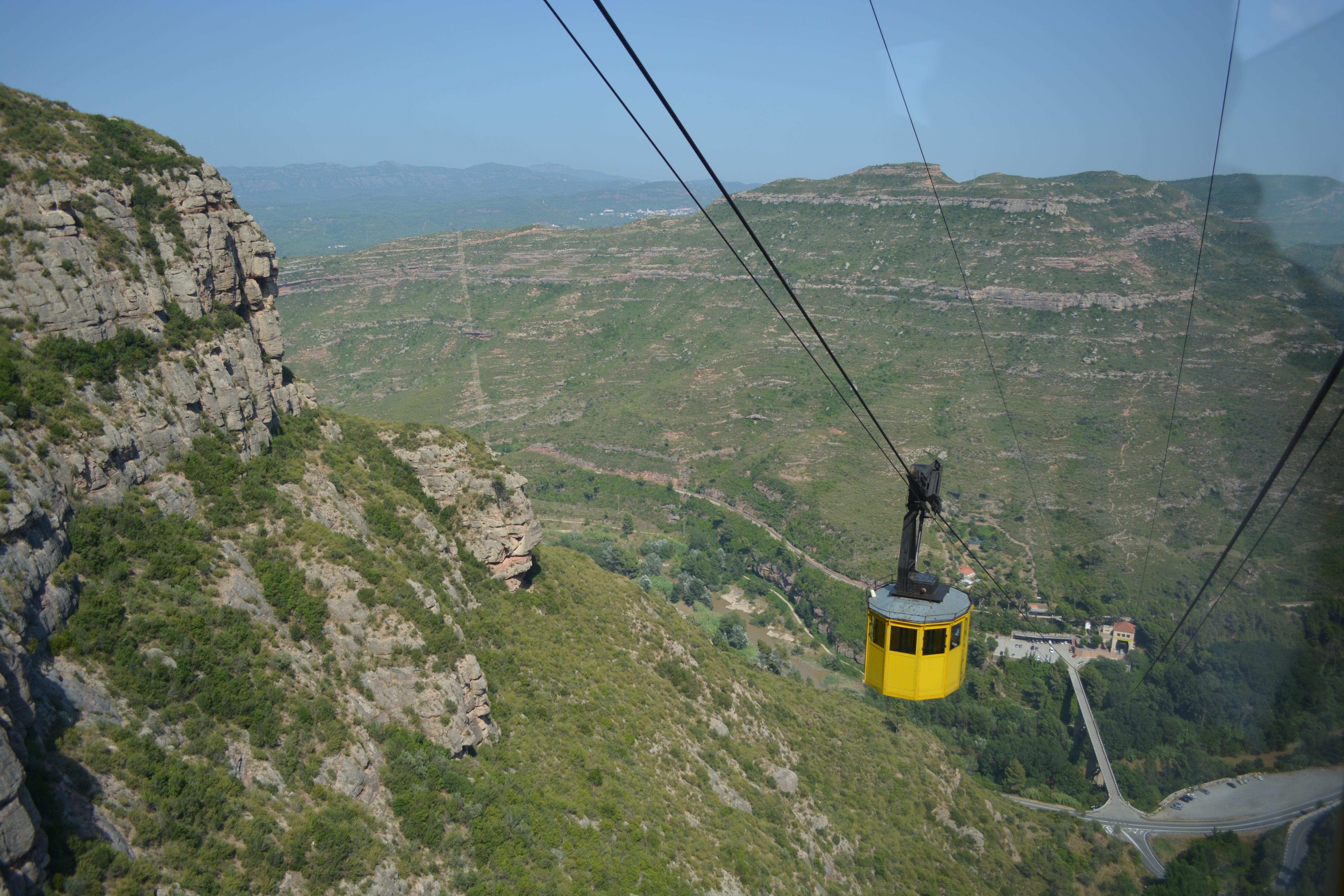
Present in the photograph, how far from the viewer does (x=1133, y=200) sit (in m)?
139

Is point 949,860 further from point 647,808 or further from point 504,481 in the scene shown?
point 504,481

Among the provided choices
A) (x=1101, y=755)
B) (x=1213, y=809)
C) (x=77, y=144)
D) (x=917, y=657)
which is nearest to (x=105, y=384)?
(x=77, y=144)

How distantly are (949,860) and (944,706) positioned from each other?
30.6 m

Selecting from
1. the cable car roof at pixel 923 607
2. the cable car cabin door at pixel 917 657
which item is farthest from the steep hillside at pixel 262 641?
the cable car roof at pixel 923 607

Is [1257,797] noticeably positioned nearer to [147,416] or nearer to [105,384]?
[147,416]

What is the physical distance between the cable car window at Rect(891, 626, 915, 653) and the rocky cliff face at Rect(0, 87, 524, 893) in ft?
48.5

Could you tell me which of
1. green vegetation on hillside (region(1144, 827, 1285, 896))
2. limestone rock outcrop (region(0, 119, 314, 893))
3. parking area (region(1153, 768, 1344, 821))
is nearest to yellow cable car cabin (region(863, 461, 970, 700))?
parking area (region(1153, 768, 1344, 821))

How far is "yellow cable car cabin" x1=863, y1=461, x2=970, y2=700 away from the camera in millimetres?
18078

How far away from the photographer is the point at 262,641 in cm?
2066

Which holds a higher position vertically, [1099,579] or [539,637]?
[539,637]

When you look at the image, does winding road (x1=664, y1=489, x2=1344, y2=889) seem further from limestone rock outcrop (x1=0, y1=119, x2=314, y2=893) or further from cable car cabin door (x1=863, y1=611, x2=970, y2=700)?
limestone rock outcrop (x1=0, y1=119, x2=314, y2=893)

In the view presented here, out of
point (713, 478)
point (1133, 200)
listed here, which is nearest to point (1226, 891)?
point (713, 478)

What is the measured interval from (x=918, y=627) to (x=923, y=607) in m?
0.64

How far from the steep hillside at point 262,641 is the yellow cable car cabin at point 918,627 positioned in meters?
12.8
